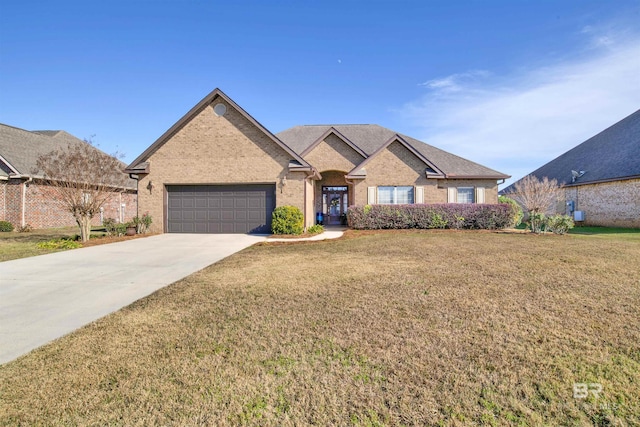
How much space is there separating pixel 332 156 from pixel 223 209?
8.19m

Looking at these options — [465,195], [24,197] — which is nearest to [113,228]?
[24,197]

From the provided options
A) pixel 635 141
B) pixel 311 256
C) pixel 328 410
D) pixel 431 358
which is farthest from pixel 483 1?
pixel 635 141

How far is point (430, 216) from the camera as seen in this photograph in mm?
16094

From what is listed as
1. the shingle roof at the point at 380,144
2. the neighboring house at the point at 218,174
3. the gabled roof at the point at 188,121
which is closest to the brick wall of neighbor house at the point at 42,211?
the gabled roof at the point at 188,121

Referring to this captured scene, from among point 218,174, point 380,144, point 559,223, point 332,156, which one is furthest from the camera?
point 380,144

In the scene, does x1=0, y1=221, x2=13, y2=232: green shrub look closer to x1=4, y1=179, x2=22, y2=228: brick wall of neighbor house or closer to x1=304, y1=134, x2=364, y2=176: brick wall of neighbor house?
x1=4, y1=179, x2=22, y2=228: brick wall of neighbor house

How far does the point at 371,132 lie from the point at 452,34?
10681mm

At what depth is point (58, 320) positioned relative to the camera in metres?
4.22

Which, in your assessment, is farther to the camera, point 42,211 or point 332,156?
point 332,156

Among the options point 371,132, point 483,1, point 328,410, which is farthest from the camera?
point 371,132

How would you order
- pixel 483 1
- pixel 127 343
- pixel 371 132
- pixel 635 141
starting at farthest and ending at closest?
pixel 371 132
pixel 635 141
pixel 483 1
pixel 127 343

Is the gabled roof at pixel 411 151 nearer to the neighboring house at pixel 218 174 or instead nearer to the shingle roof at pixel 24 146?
the neighboring house at pixel 218 174

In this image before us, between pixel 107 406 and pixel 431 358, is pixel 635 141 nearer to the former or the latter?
pixel 431 358

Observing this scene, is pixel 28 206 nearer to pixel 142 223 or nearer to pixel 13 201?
pixel 13 201
